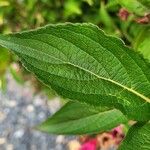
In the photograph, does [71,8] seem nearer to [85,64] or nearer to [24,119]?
[85,64]

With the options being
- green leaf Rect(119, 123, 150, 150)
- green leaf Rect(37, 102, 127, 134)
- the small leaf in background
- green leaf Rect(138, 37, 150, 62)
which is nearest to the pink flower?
the small leaf in background

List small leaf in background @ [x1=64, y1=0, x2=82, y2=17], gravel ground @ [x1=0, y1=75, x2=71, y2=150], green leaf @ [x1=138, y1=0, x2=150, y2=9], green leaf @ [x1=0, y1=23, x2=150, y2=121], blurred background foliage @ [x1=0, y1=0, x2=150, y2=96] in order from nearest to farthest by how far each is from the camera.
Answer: green leaf @ [x1=0, y1=23, x2=150, y2=121] → green leaf @ [x1=138, y1=0, x2=150, y2=9] → blurred background foliage @ [x1=0, y1=0, x2=150, y2=96] → small leaf in background @ [x1=64, y1=0, x2=82, y2=17] → gravel ground @ [x1=0, y1=75, x2=71, y2=150]

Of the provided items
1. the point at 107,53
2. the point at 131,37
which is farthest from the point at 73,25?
the point at 131,37

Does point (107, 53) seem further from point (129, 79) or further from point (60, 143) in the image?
point (60, 143)

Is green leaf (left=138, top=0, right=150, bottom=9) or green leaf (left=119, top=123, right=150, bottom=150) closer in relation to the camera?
green leaf (left=119, top=123, right=150, bottom=150)

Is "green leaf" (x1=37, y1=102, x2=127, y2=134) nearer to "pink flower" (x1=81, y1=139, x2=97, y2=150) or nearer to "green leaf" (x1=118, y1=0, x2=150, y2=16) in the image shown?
"green leaf" (x1=118, y1=0, x2=150, y2=16)

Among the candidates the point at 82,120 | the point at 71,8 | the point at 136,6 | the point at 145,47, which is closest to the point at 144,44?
the point at 145,47

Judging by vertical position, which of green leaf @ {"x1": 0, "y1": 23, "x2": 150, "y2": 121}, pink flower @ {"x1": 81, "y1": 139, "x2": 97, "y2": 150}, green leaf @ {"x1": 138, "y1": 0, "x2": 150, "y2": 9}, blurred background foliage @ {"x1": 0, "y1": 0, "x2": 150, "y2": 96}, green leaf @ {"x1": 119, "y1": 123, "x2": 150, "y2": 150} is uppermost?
green leaf @ {"x1": 0, "y1": 23, "x2": 150, "y2": 121}
